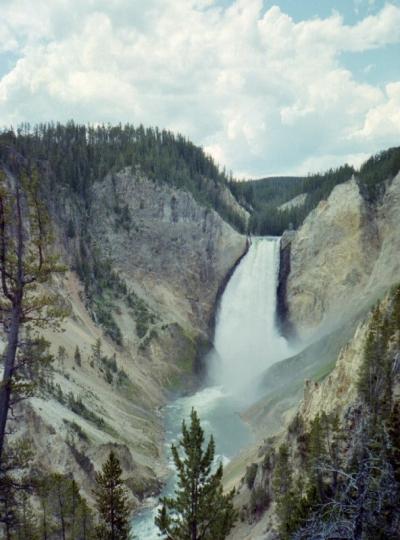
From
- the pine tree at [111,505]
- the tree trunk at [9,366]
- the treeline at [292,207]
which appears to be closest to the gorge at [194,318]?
the treeline at [292,207]

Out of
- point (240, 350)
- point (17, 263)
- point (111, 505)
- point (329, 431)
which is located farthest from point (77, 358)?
point (17, 263)

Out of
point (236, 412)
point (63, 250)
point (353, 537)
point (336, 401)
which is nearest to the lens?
point (353, 537)

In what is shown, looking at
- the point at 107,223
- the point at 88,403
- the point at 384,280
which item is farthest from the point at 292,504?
the point at 107,223

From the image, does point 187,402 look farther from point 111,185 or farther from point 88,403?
point 111,185

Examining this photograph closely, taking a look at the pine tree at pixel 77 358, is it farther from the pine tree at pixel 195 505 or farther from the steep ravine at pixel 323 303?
the pine tree at pixel 195 505

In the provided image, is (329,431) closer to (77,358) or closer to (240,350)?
(77,358)

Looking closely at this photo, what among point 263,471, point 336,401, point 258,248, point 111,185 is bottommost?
point 263,471

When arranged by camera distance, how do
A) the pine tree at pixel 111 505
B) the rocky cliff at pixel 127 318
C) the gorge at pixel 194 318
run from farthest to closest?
the rocky cliff at pixel 127 318 → the gorge at pixel 194 318 → the pine tree at pixel 111 505
